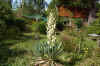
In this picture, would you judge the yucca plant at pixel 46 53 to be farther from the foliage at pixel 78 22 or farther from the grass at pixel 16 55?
the foliage at pixel 78 22

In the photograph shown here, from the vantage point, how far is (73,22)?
66.1 feet

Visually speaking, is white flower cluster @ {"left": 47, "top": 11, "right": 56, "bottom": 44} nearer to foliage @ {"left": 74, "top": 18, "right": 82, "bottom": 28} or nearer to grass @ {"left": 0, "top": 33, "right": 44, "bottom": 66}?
grass @ {"left": 0, "top": 33, "right": 44, "bottom": 66}

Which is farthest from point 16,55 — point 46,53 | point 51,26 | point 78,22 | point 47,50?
point 78,22

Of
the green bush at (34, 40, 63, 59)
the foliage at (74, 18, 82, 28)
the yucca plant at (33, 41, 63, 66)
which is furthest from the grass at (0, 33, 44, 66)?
the foliage at (74, 18, 82, 28)

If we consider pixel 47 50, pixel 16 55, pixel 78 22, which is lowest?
pixel 16 55

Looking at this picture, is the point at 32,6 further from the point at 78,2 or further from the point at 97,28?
the point at 97,28

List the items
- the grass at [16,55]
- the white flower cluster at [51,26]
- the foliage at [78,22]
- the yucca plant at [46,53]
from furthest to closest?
the foliage at [78,22] < the grass at [16,55] < the yucca plant at [46,53] < the white flower cluster at [51,26]

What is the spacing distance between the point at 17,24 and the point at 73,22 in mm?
8194

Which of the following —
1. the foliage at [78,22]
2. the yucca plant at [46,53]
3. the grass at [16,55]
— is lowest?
the grass at [16,55]

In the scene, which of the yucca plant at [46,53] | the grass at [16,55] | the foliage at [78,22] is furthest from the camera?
the foliage at [78,22]

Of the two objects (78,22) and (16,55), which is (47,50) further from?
(78,22)

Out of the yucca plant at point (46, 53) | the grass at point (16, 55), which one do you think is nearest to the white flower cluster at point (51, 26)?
the yucca plant at point (46, 53)

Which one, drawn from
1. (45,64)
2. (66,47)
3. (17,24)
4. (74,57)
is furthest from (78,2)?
(45,64)

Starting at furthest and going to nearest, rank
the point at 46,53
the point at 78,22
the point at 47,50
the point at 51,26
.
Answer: the point at 78,22, the point at 46,53, the point at 47,50, the point at 51,26
